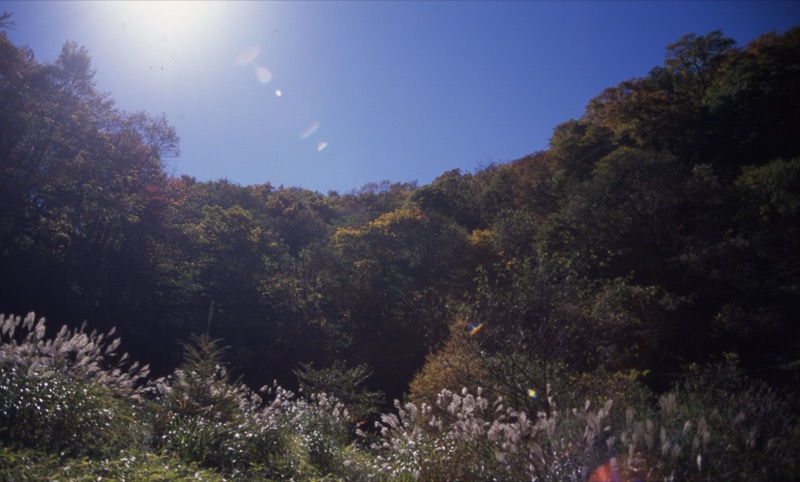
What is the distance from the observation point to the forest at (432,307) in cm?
576

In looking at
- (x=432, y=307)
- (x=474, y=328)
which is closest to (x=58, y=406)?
(x=474, y=328)

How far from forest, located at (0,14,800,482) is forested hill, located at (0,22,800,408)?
0.09m

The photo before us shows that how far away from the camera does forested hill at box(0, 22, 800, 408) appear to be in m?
16.0

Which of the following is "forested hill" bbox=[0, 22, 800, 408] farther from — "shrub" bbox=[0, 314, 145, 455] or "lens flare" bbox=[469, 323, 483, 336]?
"shrub" bbox=[0, 314, 145, 455]

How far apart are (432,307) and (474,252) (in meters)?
3.72

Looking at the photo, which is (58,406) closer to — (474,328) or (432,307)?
(474,328)

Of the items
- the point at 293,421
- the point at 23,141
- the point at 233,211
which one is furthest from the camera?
the point at 233,211

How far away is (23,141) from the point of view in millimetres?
19516

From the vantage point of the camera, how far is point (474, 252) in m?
27.8

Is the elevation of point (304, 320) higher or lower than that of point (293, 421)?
higher

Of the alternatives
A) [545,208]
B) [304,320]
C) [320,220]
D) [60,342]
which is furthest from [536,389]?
[320,220]

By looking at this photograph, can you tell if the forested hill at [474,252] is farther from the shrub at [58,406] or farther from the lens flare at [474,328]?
the shrub at [58,406]

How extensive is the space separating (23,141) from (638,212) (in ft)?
70.3

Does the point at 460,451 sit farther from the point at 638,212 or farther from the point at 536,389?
the point at 638,212
